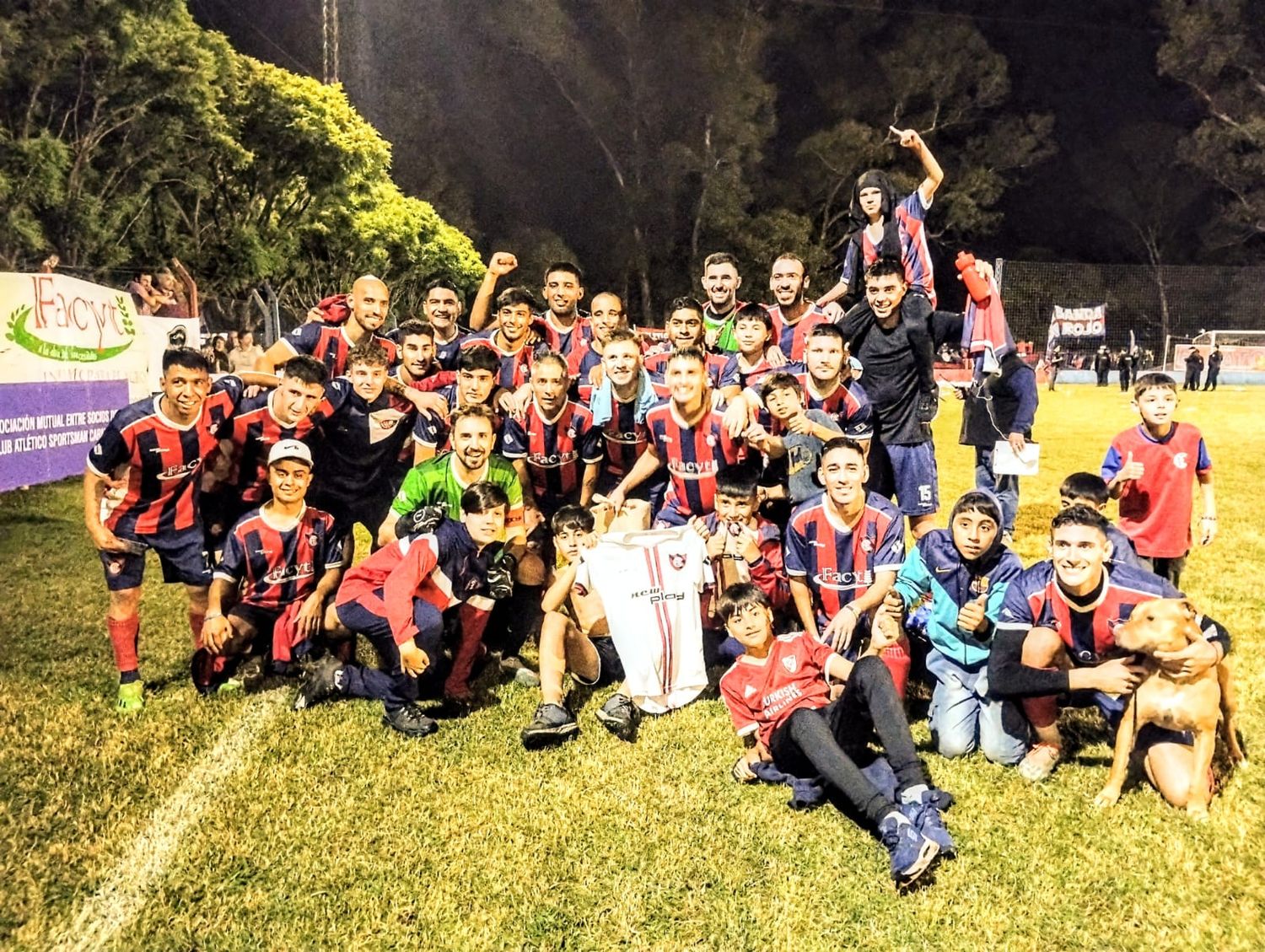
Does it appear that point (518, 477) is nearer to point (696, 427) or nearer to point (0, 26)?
point (696, 427)

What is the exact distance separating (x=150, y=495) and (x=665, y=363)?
3184mm

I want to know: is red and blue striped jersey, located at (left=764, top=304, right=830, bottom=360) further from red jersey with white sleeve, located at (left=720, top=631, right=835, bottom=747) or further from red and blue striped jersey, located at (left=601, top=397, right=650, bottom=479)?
red jersey with white sleeve, located at (left=720, top=631, right=835, bottom=747)

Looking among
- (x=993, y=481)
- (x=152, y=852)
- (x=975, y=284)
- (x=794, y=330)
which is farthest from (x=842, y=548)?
(x=152, y=852)

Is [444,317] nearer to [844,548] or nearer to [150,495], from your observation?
[150,495]

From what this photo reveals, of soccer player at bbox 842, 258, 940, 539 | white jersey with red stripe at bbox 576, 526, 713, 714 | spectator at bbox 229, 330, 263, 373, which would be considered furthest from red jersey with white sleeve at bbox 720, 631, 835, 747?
spectator at bbox 229, 330, 263, 373

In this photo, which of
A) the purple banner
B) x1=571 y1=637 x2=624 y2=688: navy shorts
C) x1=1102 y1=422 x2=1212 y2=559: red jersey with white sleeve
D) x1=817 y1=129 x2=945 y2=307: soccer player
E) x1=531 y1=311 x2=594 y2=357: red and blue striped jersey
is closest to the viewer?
x1=571 y1=637 x2=624 y2=688: navy shorts

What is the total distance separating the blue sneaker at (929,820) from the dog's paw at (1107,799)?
648mm

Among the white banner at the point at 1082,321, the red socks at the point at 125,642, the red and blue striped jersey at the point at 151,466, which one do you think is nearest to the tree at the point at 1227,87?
the white banner at the point at 1082,321

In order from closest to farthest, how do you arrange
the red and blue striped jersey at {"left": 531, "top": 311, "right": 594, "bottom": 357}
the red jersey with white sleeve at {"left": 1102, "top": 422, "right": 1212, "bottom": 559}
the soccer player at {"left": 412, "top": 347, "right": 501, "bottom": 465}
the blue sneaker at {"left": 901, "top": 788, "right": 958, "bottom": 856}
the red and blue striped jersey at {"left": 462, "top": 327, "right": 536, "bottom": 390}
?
Result: the blue sneaker at {"left": 901, "top": 788, "right": 958, "bottom": 856} → the red jersey with white sleeve at {"left": 1102, "top": 422, "right": 1212, "bottom": 559} → the soccer player at {"left": 412, "top": 347, "right": 501, "bottom": 465} → the red and blue striped jersey at {"left": 462, "top": 327, "right": 536, "bottom": 390} → the red and blue striped jersey at {"left": 531, "top": 311, "right": 594, "bottom": 357}

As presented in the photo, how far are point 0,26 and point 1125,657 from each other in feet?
68.9

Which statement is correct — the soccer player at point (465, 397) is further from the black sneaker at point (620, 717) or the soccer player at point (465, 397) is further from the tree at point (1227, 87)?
the tree at point (1227, 87)

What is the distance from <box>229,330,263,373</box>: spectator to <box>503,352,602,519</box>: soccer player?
42.0ft

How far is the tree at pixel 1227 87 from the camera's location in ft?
116

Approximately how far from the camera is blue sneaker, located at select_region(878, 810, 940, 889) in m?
2.70
